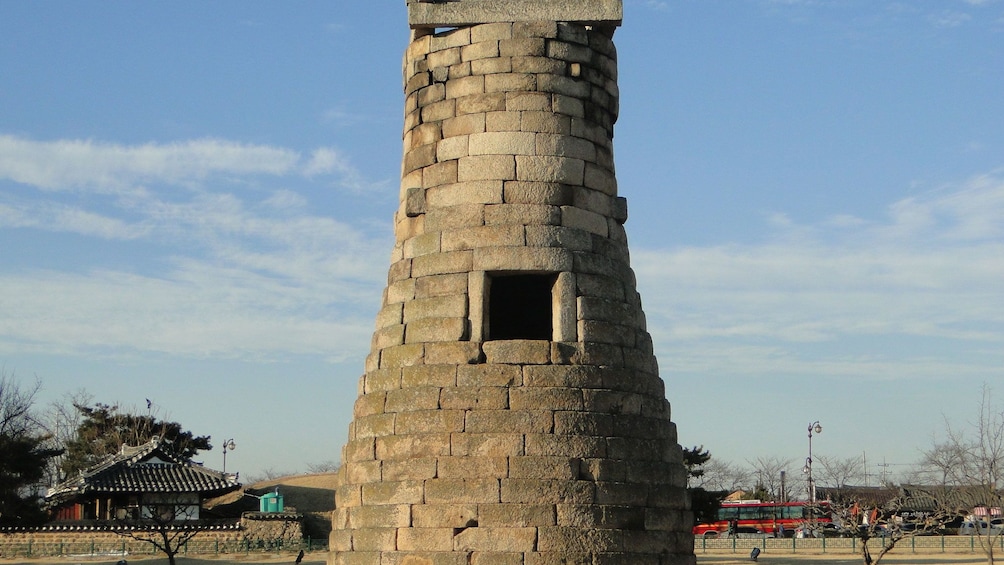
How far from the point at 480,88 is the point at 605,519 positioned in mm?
4996

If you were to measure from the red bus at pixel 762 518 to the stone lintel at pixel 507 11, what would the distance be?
39.0m

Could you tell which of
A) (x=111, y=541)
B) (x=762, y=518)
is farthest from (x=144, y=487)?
(x=762, y=518)

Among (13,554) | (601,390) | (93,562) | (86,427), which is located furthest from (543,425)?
(86,427)

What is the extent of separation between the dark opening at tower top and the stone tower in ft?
4.25

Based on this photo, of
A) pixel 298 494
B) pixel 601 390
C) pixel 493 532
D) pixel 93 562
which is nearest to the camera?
pixel 493 532

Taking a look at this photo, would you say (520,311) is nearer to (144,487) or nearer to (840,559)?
(840,559)

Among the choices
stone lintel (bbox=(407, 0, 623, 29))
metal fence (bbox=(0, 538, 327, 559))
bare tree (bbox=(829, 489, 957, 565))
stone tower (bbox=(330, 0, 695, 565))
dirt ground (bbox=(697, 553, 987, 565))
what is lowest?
dirt ground (bbox=(697, 553, 987, 565))

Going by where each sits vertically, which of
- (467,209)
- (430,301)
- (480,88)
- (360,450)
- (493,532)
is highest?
(480,88)

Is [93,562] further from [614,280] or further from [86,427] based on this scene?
[614,280]

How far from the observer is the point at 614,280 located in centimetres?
1238

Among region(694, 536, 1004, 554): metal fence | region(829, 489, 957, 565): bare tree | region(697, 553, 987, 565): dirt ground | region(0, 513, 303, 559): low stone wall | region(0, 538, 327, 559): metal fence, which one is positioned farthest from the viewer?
region(694, 536, 1004, 554): metal fence

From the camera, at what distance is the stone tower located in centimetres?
1104

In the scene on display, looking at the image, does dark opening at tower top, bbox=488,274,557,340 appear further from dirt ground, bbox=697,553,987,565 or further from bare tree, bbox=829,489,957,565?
dirt ground, bbox=697,553,987,565

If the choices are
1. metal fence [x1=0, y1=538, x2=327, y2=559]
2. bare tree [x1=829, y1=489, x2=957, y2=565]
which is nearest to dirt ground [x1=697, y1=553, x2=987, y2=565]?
bare tree [x1=829, y1=489, x2=957, y2=565]
